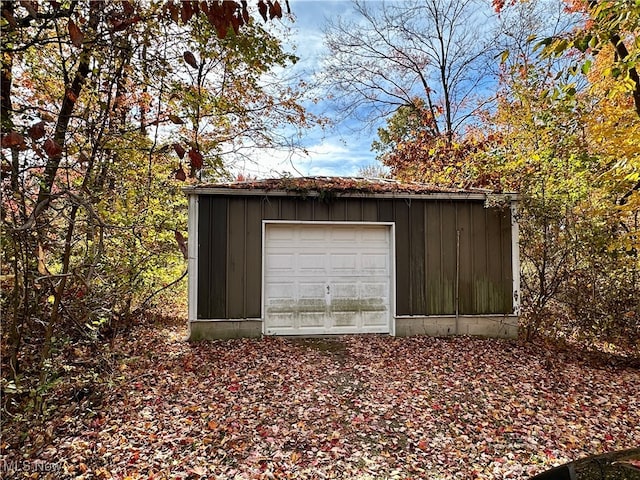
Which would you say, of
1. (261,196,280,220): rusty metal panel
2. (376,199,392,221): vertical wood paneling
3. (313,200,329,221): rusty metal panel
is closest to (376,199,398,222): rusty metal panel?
(376,199,392,221): vertical wood paneling

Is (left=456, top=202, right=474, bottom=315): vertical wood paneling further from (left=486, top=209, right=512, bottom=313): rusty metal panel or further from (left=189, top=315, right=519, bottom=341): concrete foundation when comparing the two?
(left=486, top=209, right=512, bottom=313): rusty metal panel

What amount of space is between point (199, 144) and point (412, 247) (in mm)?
3959

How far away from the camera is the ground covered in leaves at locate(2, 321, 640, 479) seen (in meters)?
3.23

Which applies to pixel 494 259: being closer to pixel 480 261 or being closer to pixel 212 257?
pixel 480 261

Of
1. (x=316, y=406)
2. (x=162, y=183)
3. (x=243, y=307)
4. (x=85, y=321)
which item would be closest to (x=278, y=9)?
(x=316, y=406)

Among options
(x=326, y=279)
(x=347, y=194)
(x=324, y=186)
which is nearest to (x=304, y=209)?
(x=324, y=186)

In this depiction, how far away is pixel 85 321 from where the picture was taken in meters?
4.47

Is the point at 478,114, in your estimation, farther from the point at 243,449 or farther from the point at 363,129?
the point at 243,449

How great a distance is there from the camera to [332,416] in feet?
13.2

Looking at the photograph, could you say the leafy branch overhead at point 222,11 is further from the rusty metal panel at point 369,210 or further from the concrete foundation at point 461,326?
the concrete foundation at point 461,326

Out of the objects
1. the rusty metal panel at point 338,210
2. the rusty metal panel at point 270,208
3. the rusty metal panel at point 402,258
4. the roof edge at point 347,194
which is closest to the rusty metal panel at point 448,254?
the roof edge at point 347,194

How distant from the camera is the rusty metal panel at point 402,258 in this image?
6840mm

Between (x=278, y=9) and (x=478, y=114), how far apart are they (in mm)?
13535
